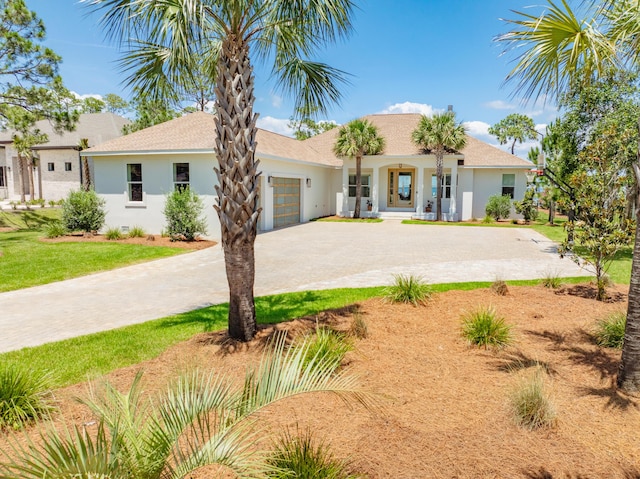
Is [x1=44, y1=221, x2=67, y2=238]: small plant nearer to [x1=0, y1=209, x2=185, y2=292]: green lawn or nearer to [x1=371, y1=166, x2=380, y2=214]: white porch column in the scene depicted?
[x1=0, y1=209, x2=185, y2=292]: green lawn

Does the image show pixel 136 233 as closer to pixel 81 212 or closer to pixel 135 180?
pixel 81 212

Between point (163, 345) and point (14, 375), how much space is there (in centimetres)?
190

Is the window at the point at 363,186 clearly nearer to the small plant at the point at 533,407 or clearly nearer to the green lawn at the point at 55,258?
the green lawn at the point at 55,258

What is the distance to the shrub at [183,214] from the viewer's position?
1566 centimetres

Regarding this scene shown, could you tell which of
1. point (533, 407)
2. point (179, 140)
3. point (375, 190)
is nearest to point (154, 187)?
point (179, 140)

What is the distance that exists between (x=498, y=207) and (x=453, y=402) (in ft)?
78.9

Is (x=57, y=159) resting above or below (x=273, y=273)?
above

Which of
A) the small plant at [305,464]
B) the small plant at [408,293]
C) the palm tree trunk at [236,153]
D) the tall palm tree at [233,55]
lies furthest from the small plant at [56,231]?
the small plant at [305,464]

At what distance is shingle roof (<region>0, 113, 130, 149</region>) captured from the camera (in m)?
31.2

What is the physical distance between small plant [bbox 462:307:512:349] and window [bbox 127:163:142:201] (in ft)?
53.6

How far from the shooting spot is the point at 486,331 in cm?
573

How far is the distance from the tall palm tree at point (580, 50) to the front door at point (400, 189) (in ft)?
79.8

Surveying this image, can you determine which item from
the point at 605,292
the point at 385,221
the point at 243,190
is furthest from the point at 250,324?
the point at 385,221

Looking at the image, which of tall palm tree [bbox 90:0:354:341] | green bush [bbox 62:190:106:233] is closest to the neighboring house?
green bush [bbox 62:190:106:233]
